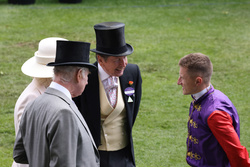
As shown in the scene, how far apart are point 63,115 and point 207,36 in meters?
10.2

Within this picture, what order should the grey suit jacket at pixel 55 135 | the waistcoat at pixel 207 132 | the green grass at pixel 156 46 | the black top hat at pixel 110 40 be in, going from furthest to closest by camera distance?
the green grass at pixel 156 46
the black top hat at pixel 110 40
the waistcoat at pixel 207 132
the grey suit jacket at pixel 55 135

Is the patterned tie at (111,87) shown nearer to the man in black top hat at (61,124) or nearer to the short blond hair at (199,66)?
the short blond hair at (199,66)

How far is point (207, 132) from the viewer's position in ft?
12.4

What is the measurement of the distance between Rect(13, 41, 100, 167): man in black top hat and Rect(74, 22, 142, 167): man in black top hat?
83cm

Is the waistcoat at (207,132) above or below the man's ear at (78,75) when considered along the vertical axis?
below

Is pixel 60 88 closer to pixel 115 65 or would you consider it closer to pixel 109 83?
pixel 115 65

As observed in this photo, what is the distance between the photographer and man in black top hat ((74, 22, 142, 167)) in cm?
409

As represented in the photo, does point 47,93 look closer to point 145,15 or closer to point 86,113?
point 86,113

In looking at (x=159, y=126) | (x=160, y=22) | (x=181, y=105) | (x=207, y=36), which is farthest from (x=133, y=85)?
(x=160, y=22)

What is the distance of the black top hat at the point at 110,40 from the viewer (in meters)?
4.06

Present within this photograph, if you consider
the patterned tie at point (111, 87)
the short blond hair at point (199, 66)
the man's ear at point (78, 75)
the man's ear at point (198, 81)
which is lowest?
the patterned tie at point (111, 87)

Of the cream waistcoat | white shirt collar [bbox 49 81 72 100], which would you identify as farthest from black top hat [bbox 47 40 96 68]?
the cream waistcoat

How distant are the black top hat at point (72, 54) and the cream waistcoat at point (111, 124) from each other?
1014 millimetres

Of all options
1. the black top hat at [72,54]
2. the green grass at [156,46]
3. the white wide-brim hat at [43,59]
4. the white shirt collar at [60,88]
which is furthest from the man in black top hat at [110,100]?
the green grass at [156,46]
